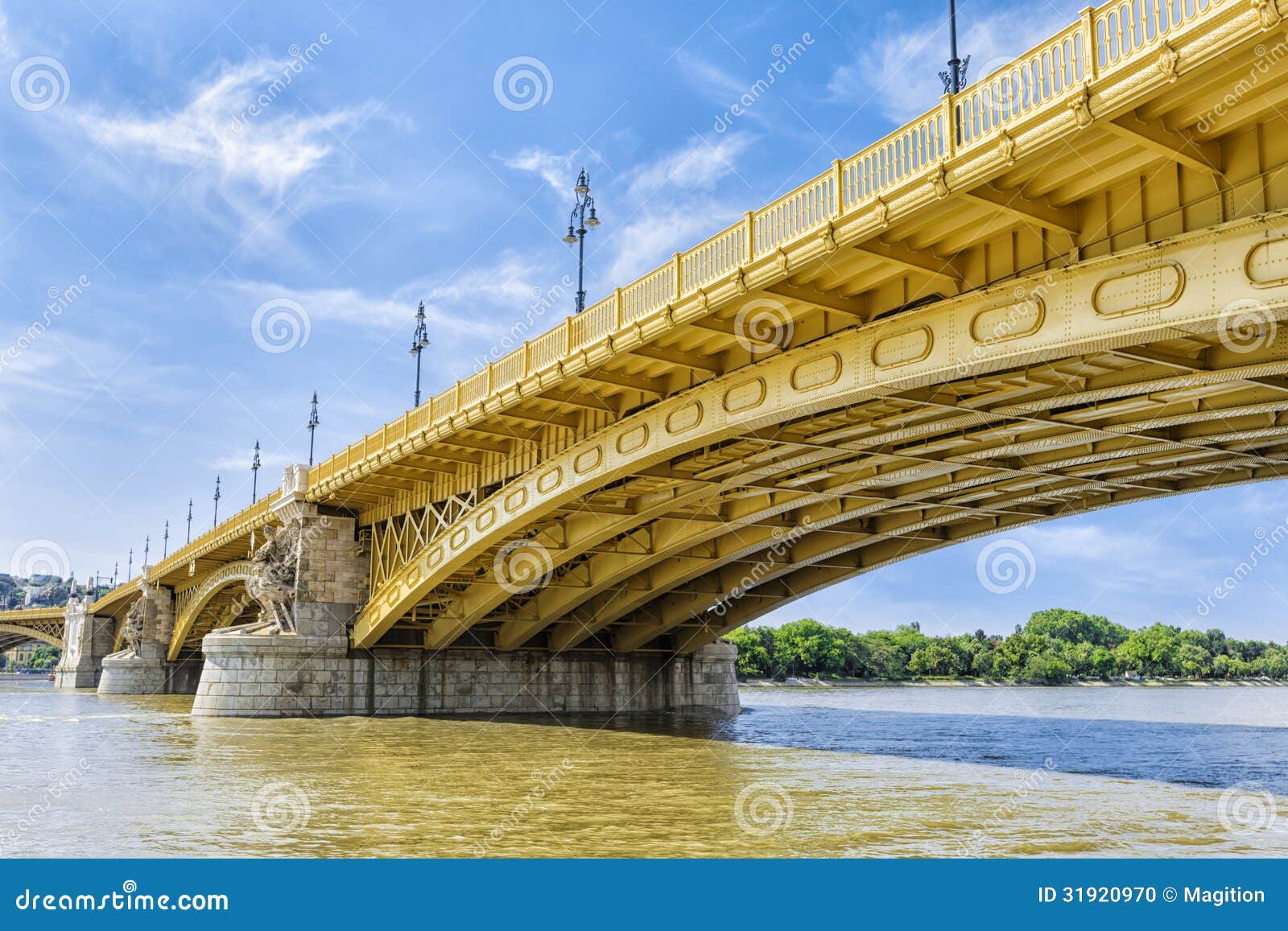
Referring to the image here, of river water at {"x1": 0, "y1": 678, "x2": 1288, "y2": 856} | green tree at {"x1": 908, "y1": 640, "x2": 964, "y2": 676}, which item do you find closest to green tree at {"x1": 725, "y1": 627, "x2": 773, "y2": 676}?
green tree at {"x1": 908, "y1": 640, "x2": 964, "y2": 676}

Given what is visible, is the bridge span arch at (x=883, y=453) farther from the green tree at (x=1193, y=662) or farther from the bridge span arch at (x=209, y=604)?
the green tree at (x=1193, y=662)

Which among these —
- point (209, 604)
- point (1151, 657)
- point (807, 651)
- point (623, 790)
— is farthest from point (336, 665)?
point (1151, 657)

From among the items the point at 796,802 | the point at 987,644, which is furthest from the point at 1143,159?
A: the point at 987,644

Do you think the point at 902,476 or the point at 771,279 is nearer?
the point at 771,279

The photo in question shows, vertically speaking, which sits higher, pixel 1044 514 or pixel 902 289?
pixel 902 289

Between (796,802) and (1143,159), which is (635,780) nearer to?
(796,802)

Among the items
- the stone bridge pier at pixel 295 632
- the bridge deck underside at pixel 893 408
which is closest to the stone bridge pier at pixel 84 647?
the stone bridge pier at pixel 295 632

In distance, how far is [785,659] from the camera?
99188 mm

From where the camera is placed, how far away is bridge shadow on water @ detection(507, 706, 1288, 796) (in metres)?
21.3

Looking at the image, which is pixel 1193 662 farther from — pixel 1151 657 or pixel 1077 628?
pixel 1077 628

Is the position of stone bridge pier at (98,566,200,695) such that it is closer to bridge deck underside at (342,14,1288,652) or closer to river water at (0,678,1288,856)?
river water at (0,678,1288,856)

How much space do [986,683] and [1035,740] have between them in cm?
7974

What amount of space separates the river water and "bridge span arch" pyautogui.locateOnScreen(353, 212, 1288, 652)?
14.2ft

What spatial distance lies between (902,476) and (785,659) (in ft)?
260
